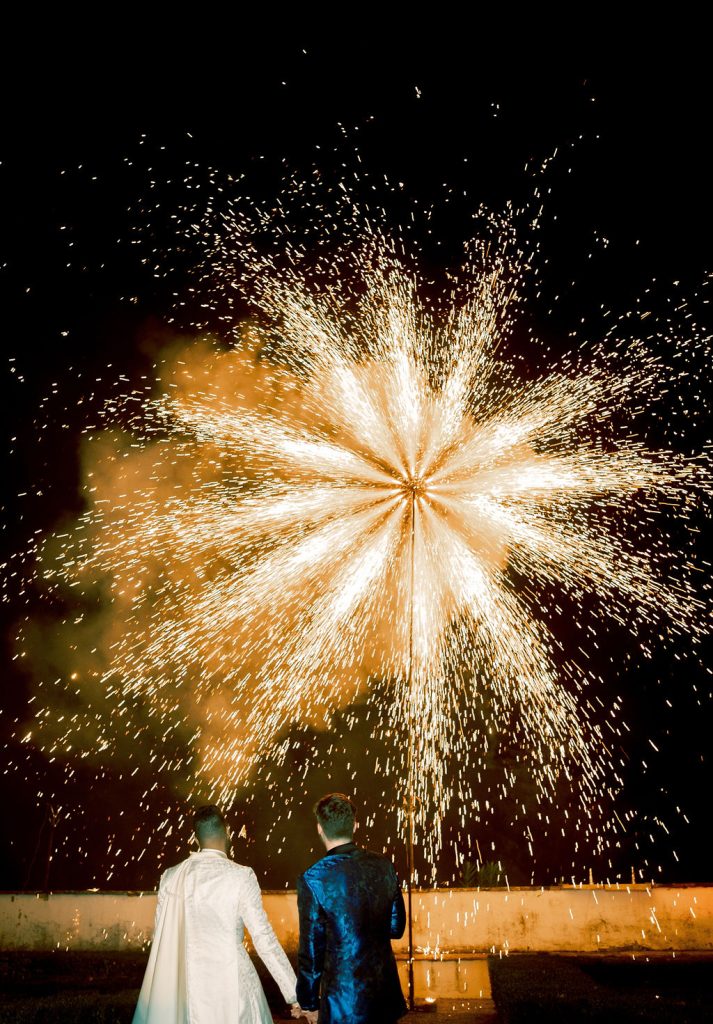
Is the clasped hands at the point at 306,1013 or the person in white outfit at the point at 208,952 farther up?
the person in white outfit at the point at 208,952

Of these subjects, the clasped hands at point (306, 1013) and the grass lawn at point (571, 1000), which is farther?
the grass lawn at point (571, 1000)

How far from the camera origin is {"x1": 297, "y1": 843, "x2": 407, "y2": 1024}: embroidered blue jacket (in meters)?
2.91

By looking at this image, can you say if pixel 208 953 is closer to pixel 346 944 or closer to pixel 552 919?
pixel 346 944

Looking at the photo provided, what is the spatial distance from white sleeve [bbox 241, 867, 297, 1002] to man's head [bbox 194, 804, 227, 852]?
0.72ft

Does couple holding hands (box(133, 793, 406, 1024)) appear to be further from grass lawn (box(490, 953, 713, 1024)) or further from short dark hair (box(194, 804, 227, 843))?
grass lawn (box(490, 953, 713, 1024))

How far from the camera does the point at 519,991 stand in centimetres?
468

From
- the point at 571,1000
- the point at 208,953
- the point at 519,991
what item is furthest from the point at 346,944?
the point at 519,991

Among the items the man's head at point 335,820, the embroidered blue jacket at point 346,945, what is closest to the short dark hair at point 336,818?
the man's head at point 335,820

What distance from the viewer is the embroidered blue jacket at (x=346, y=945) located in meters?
2.91

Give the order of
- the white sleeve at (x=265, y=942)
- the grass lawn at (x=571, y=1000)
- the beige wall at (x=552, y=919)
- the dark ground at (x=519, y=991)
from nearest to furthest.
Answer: the white sleeve at (x=265, y=942) → the grass lawn at (x=571, y=1000) → the dark ground at (x=519, y=991) → the beige wall at (x=552, y=919)

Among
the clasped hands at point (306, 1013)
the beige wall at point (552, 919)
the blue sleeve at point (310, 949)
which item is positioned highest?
the beige wall at point (552, 919)

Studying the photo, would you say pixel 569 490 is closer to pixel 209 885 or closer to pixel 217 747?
pixel 209 885

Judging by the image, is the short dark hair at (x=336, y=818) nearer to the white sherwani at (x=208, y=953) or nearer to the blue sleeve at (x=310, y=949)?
the blue sleeve at (x=310, y=949)

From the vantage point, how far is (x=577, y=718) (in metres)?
18.0
